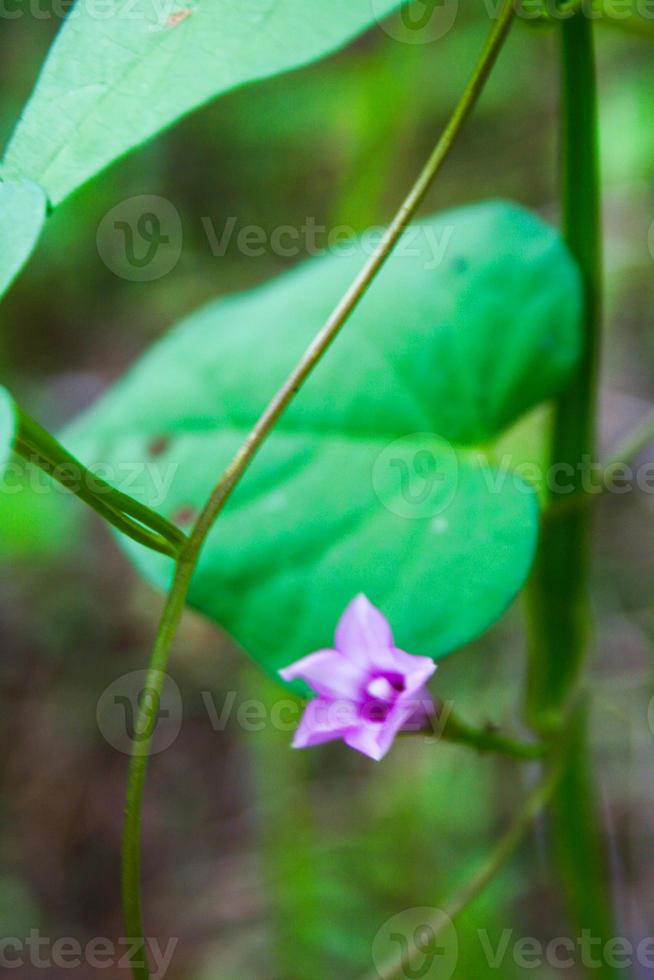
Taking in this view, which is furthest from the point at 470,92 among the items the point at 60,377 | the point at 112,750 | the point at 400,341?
the point at 60,377

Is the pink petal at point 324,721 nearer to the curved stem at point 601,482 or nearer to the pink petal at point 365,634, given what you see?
the pink petal at point 365,634

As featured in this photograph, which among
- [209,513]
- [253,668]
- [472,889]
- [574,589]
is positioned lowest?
[472,889]

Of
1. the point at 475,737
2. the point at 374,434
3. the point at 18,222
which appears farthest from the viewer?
the point at 374,434

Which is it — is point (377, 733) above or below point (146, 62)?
below

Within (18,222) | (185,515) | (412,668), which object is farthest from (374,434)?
(18,222)

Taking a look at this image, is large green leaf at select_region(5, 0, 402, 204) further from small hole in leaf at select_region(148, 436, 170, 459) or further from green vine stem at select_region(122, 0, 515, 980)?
small hole in leaf at select_region(148, 436, 170, 459)

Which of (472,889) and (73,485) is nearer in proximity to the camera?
(73,485)

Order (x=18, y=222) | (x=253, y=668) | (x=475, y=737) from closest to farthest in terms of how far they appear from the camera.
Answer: (x=18, y=222) < (x=475, y=737) < (x=253, y=668)

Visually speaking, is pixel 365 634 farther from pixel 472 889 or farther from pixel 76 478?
pixel 472 889

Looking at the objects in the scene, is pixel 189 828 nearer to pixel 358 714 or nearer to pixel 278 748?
pixel 278 748
